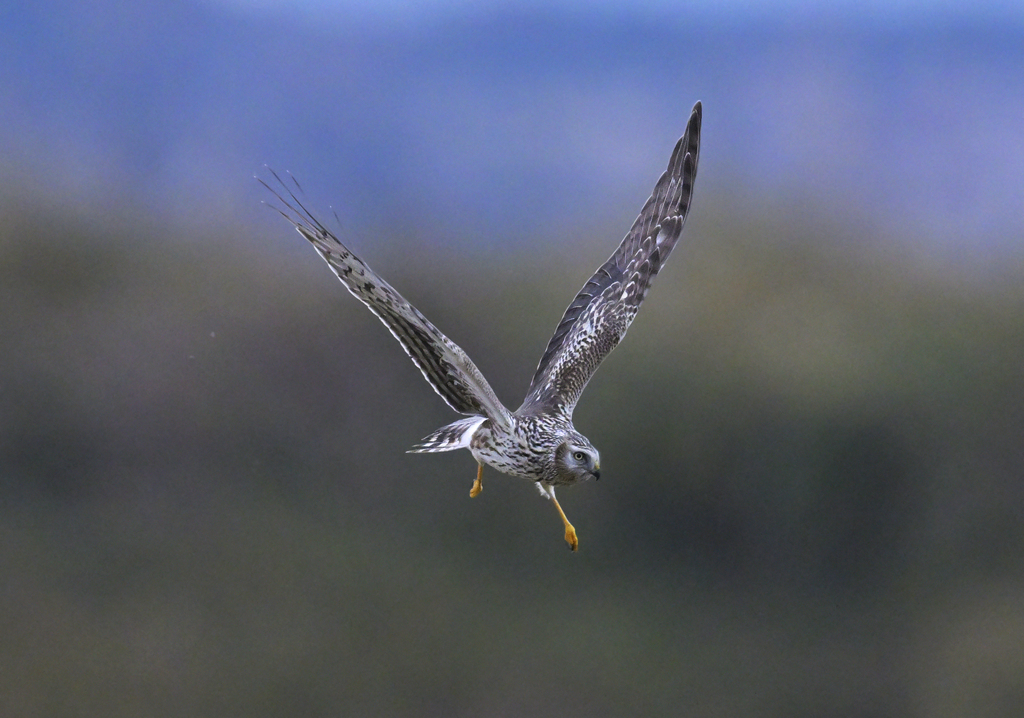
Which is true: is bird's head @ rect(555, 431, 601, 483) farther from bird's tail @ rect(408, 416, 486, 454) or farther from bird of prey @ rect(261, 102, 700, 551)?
bird's tail @ rect(408, 416, 486, 454)

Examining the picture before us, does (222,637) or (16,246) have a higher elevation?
(16,246)

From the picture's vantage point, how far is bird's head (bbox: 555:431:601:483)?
438cm

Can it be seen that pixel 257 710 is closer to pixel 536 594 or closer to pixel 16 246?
pixel 536 594

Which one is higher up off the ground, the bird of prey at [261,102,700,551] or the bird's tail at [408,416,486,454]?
the bird of prey at [261,102,700,551]

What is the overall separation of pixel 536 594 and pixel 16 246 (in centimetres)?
954

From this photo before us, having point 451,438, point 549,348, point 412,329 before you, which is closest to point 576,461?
point 451,438

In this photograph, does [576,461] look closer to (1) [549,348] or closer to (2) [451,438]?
(2) [451,438]

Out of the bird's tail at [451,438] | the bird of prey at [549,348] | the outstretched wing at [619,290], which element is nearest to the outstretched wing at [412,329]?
the bird of prey at [549,348]

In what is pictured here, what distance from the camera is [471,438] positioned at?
4566mm

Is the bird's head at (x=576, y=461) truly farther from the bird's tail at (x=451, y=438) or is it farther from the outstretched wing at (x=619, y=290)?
the outstretched wing at (x=619, y=290)

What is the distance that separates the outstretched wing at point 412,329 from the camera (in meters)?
3.64

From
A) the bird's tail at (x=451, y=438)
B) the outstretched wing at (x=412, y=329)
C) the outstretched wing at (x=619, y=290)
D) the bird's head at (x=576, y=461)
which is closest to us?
Answer: the outstretched wing at (x=412, y=329)

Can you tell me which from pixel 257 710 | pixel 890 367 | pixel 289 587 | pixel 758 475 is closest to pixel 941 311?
pixel 890 367

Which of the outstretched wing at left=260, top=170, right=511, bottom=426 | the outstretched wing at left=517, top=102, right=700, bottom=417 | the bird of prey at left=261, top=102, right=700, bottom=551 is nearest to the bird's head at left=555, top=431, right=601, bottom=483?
the bird of prey at left=261, top=102, right=700, bottom=551
